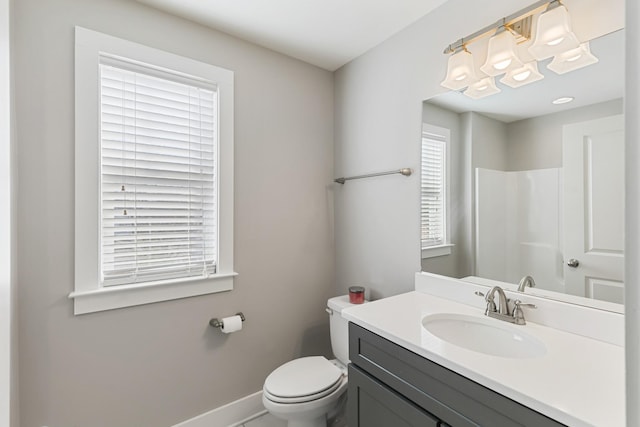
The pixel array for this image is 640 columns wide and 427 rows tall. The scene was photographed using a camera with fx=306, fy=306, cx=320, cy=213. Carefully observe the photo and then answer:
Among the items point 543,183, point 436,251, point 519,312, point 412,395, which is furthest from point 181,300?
point 543,183

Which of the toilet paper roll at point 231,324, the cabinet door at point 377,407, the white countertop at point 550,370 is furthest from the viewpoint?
the toilet paper roll at point 231,324

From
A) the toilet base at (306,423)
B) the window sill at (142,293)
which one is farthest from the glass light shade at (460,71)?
the toilet base at (306,423)

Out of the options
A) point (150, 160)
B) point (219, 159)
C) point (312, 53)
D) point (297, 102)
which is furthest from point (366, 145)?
point (150, 160)

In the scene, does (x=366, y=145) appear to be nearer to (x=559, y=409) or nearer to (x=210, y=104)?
(x=210, y=104)

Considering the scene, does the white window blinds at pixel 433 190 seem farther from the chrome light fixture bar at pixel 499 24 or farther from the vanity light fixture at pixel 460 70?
the chrome light fixture bar at pixel 499 24

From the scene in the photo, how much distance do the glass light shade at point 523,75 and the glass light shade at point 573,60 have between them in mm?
51

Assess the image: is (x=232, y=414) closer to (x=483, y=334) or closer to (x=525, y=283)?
(x=483, y=334)

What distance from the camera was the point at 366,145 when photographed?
203 centimetres

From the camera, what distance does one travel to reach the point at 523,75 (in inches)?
50.5

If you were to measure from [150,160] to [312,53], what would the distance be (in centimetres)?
123

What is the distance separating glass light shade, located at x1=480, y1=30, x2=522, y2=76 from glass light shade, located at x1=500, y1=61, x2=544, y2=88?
26 mm

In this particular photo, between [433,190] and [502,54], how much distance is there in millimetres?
668

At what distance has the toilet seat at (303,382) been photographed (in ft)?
4.83

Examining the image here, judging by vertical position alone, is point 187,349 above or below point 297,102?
below
